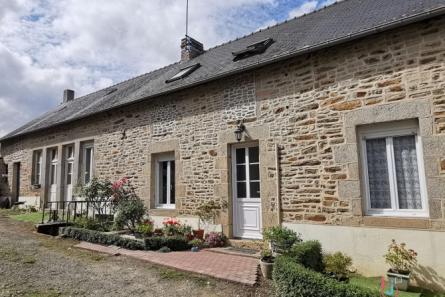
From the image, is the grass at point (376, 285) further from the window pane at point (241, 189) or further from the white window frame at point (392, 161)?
the window pane at point (241, 189)

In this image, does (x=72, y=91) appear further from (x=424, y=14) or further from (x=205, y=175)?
(x=424, y=14)

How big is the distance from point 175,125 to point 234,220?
2950mm

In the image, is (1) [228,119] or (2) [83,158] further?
(2) [83,158]

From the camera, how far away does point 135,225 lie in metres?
8.20

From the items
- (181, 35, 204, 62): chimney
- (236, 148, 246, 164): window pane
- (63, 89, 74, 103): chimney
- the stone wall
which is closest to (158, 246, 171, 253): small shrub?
the stone wall

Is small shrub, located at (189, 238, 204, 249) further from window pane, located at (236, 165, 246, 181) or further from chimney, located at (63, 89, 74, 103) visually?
chimney, located at (63, 89, 74, 103)

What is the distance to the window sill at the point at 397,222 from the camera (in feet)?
15.7

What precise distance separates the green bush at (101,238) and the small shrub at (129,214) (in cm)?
66

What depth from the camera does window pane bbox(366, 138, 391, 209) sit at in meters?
5.32

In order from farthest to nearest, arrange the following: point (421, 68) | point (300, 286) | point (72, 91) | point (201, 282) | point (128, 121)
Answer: point (72, 91) < point (128, 121) < point (421, 68) < point (201, 282) < point (300, 286)

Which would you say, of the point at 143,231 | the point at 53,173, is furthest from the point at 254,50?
the point at 53,173

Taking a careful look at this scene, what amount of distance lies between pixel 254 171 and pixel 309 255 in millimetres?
2478

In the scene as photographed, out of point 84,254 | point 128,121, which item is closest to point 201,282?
point 84,254

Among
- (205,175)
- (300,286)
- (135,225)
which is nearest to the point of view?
(300,286)
